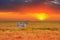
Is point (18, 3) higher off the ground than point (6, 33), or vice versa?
point (18, 3)

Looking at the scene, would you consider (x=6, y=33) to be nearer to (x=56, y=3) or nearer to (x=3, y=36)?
(x=3, y=36)

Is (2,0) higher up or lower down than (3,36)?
higher up

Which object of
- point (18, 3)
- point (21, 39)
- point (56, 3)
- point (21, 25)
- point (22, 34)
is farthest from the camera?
point (18, 3)

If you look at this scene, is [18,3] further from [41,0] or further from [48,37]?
[48,37]

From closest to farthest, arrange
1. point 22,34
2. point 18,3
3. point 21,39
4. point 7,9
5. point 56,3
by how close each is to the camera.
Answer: point 21,39
point 22,34
point 56,3
point 7,9
point 18,3

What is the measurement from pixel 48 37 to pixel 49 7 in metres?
11.2

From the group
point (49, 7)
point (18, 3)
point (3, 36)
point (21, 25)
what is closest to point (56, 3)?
point (49, 7)

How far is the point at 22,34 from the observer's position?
1055cm

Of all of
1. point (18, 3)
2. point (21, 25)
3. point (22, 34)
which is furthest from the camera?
point (18, 3)

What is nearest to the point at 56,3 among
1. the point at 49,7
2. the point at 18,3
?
the point at 49,7

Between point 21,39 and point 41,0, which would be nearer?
point 21,39

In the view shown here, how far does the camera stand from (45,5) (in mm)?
20719

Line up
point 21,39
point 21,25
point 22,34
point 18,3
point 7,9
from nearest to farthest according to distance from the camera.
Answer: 1. point 21,39
2. point 22,34
3. point 21,25
4. point 7,9
5. point 18,3

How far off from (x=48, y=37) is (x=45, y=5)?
36.0ft
